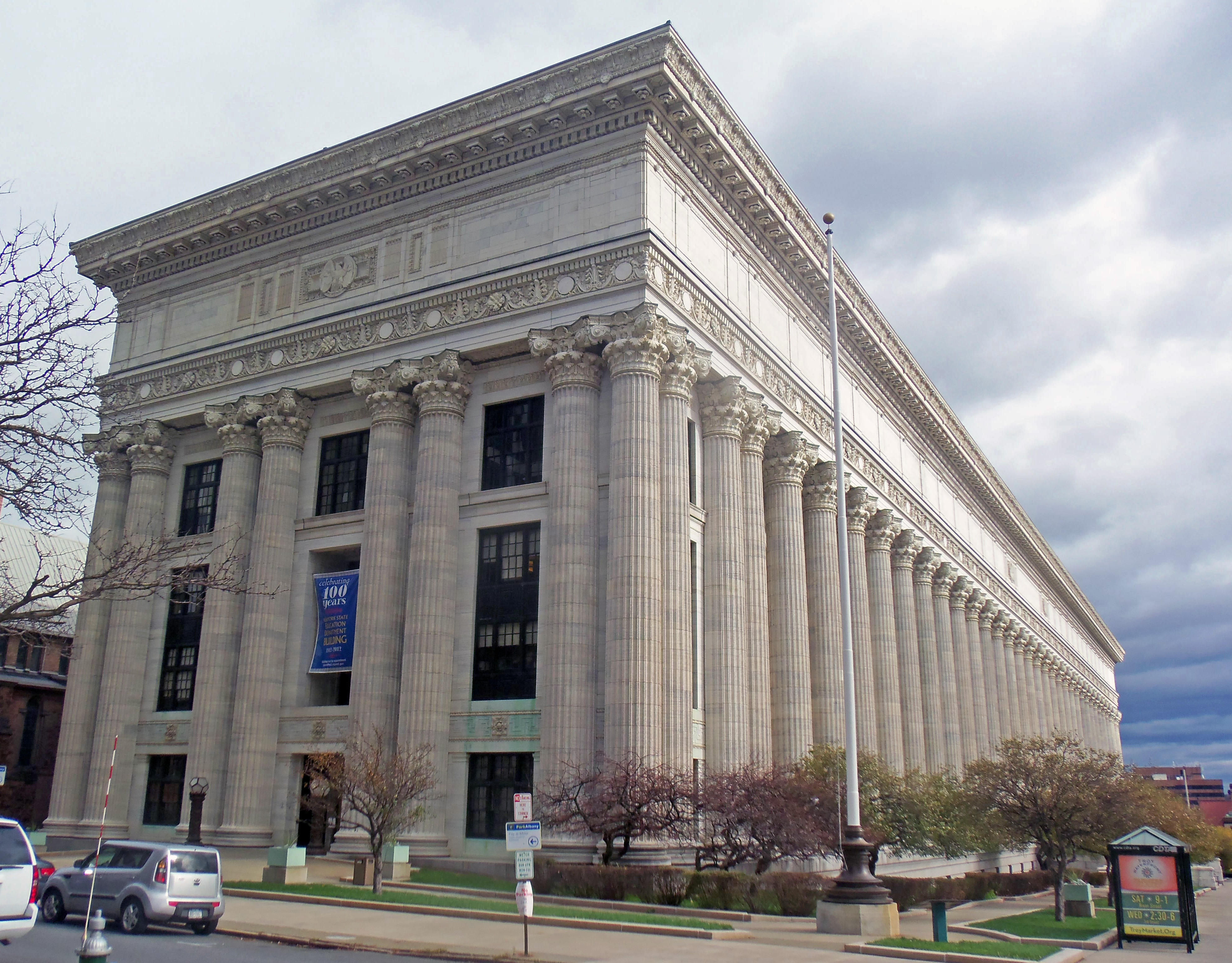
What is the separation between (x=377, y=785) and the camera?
91.7 feet

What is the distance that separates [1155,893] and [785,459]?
2273cm

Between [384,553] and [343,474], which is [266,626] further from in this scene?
[343,474]

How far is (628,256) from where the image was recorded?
34375 mm

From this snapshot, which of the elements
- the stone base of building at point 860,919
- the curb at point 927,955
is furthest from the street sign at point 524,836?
the stone base of building at point 860,919

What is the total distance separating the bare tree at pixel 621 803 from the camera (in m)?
27.8

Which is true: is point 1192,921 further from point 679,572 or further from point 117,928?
point 117,928

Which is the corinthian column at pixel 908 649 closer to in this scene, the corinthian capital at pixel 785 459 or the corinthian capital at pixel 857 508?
the corinthian capital at pixel 857 508

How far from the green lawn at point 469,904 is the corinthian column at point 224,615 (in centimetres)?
1080

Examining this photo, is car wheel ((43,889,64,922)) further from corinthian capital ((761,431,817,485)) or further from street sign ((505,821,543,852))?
corinthian capital ((761,431,817,485))

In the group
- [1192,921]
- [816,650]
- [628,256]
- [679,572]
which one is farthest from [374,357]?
[1192,921]

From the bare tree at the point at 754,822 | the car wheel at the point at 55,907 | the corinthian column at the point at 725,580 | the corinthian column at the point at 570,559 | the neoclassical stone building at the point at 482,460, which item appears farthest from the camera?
the corinthian column at the point at 725,580

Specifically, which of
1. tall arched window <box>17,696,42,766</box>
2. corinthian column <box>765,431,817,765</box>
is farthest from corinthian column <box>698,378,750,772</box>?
tall arched window <box>17,696,42,766</box>

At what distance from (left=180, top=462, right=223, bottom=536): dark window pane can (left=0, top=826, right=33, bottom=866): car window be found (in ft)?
94.2

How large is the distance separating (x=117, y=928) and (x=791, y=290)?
35095 millimetres
